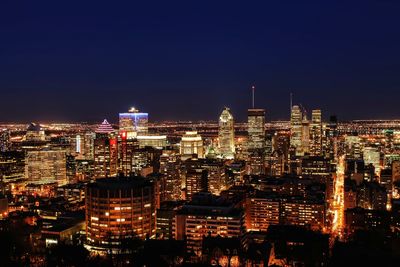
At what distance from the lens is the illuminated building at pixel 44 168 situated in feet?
143

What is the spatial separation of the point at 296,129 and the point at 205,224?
4365 centimetres

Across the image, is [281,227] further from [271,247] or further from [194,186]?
[194,186]

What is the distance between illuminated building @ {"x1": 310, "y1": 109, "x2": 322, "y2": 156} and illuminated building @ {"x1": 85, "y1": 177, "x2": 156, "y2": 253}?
37.7 m

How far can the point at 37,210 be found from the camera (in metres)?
28.9

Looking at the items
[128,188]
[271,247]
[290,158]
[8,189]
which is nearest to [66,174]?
[8,189]

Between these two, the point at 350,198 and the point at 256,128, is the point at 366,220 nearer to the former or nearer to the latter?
the point at 350,198

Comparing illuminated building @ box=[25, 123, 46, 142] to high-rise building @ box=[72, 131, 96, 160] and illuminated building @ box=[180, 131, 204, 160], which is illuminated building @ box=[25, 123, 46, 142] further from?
illuminated building @ box=[180, 131, 204, 160]

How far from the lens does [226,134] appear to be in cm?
6294

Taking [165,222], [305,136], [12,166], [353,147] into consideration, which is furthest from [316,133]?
[165,222]

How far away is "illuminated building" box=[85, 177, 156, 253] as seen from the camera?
21406 millimetres

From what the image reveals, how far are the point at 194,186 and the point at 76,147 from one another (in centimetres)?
2865

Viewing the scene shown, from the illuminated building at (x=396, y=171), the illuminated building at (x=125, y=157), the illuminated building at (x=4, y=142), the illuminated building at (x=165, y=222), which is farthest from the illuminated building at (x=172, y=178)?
the illuminated building at (x=4, y=142)

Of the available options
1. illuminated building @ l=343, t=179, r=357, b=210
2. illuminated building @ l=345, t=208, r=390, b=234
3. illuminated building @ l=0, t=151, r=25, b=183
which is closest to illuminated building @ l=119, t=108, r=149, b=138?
illuminated building @ l=0, t=151, r=25, b=183

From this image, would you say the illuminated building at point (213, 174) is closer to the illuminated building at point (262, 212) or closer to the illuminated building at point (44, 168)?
the illuminated building at point (262, 212)
